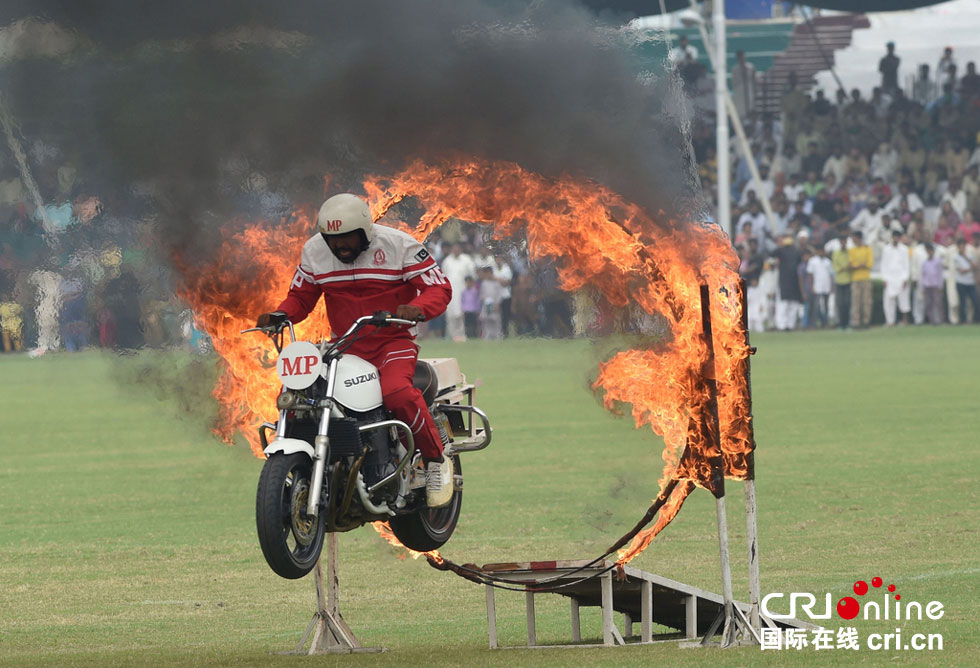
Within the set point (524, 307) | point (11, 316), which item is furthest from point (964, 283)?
point (11, 316)

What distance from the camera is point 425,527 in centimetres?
1030

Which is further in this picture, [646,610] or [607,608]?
[646,610]

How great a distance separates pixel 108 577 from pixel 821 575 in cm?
592

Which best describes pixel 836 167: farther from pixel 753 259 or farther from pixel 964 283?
pixel 964 283

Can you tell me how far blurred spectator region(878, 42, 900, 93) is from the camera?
46250mm

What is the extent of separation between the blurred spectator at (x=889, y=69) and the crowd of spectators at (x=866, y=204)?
0.13 ft

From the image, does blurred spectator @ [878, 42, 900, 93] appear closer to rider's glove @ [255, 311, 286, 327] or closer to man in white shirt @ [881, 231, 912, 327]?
man in white shirt @ [881, 231, 912, 327]

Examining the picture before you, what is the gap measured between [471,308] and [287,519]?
32.1 metres

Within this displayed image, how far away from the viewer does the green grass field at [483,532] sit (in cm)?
1081

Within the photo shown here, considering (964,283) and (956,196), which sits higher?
(956,196)

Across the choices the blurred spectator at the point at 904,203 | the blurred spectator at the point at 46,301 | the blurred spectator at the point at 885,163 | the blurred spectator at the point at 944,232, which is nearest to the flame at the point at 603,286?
the blurred spectator at the point at 46,301

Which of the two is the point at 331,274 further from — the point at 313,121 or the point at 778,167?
the point at 778,167

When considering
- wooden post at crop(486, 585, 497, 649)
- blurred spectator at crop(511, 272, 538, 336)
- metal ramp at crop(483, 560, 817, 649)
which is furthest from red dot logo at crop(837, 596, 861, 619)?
blurred spectator at crop(511, 272, 538, 336)

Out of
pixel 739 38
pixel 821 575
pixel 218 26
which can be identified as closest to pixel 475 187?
pixel 218 26
